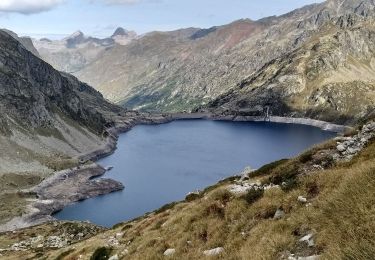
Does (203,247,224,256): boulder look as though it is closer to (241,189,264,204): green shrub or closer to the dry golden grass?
the dry golden grass

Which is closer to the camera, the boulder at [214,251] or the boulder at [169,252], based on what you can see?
the boulder at [214,251]

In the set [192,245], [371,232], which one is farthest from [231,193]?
[371,232]

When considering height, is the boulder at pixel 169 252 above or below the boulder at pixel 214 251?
below

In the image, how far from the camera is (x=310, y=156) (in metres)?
30.6

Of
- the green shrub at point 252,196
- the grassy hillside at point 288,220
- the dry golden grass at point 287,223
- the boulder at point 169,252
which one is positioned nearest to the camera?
the dry golden grass at point 287,223

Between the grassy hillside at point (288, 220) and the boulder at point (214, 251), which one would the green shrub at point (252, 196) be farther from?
the boulder at point (214, 251)

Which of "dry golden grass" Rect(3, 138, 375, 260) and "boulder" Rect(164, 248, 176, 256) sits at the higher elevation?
"dry golden grass" Rect(3, 138, 375, 260)

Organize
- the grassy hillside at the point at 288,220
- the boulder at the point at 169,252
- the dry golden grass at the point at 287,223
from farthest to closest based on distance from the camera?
the boulder at the point at 169,252, the grassy hillside at the point at 288,220, the dry golden grass at the point at 287,223

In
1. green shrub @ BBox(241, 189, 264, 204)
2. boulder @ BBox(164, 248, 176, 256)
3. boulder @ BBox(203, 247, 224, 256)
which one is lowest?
boulder @ BBox(164, 248, 176, 256)

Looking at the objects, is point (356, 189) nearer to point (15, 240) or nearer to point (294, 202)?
point (294, 202)

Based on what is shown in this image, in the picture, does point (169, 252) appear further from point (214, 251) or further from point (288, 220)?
point (288, 220)

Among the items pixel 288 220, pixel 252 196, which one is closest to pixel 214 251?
pixel 288 220

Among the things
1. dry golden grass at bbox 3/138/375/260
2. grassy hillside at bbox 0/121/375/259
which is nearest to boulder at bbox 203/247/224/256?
grassy hillside at bbox 0/121/375/259

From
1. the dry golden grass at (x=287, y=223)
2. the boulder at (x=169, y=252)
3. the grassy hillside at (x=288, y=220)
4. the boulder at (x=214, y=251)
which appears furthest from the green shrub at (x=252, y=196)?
the boulder at (x=214, y=251)
